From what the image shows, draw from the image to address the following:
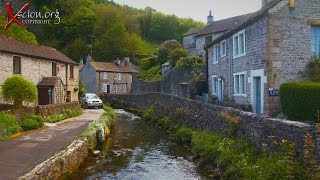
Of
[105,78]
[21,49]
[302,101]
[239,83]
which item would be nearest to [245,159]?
[302,101]

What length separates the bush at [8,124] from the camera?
17620mm

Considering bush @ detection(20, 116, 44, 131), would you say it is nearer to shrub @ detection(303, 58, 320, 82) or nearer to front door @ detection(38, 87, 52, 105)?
front door @ detection(38, 87, 52, 105)

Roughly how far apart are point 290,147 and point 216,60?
19.8 metres

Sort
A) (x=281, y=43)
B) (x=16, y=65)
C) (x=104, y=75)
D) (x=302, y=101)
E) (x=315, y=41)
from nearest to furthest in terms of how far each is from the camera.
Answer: (x=302, y=101) < (x=281, y=43) < (x=315, y=41) < (x=16, y=65) < (x=104, y=75)

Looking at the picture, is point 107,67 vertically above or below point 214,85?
above

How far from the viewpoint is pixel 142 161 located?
16.3 metres

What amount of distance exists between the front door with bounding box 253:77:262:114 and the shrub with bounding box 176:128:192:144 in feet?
12.3

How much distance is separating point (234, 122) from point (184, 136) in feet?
21.1

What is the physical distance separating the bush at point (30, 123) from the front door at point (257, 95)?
11578 millimetres

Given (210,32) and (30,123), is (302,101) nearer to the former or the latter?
(30,123)

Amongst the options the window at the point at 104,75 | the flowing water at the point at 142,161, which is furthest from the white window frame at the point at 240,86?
the window at the point at 104,75

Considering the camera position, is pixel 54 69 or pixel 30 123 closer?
→ pixel 30 123

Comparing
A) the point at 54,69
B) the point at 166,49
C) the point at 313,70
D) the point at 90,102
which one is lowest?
the point at 90,102

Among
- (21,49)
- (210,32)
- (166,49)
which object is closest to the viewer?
(21,49)
